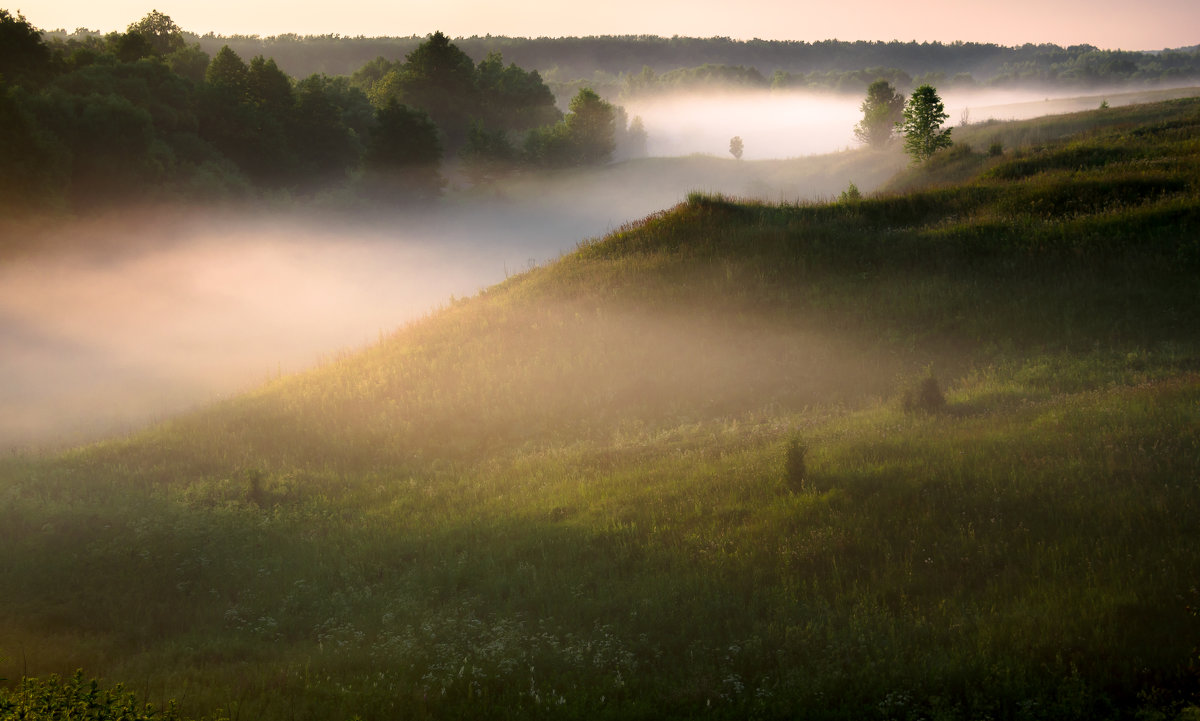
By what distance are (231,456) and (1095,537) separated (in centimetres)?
1605

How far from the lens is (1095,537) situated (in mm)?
8367

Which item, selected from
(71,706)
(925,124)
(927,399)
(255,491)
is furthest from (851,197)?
(71,706)

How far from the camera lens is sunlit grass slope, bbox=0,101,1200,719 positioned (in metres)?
6.95

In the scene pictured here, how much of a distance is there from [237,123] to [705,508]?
57.5 metres

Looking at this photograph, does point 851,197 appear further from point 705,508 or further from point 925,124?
point 705,508

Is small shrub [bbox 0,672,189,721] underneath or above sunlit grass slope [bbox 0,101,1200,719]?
above

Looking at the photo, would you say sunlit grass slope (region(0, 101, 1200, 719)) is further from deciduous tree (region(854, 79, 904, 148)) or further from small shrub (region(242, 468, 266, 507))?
deciduous tree (region(854, 79, 904, 148))

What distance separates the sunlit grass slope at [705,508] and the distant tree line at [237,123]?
29.2 m

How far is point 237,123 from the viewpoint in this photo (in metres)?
55.6

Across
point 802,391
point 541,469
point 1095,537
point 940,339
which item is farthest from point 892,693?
point 940,339

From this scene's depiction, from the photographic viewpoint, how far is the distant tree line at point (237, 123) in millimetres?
39969

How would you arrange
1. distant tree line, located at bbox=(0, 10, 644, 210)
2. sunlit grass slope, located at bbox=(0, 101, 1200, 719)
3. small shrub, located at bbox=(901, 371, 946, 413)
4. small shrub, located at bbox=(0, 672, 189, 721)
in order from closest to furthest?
small shrub, located at bbox=(0, 672, 189, 721), sunlit grass slope, located at bbox=(0, 101, 1200, 719), small shrub, located at bbox=(901, 371, 946, 413), distant tree line, located at bbox=(0, 10, 644, 210)

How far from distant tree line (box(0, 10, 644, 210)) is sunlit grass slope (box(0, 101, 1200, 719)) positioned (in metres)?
29.2

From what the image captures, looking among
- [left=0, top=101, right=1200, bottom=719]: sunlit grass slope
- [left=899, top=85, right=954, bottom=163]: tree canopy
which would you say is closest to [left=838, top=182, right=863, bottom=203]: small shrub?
[left=0, top=101, right=1200, bottom=719]: sunlit grass slope
